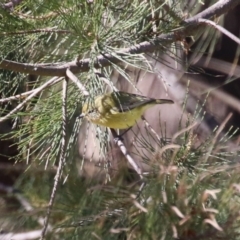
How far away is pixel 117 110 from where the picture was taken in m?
1.62

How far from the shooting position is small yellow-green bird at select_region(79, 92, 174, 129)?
5.08ft

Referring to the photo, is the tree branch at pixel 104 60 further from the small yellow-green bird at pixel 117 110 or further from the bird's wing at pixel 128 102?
the bird's wing at pixel 128 102

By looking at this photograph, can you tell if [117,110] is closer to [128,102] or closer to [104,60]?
[128,102]

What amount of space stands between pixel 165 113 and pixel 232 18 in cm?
41

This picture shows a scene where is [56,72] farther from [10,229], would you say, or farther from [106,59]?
[10,229]

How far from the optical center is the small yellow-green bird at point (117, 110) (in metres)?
1.55

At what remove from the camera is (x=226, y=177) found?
93 cm

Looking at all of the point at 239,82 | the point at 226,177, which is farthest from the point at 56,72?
the point at 239,82

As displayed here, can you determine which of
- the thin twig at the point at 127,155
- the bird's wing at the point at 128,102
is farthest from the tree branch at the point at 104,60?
the bird's wing at the point at 128,102

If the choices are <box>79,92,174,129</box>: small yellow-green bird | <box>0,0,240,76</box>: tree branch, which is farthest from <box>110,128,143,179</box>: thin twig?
<box>0,0,240,76</box>: tree branch

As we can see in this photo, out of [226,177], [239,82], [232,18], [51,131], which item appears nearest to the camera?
[226,177]

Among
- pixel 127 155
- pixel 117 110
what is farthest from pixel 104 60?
pixel 117 110

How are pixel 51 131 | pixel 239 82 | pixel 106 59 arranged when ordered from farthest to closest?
pixel 239 82 → pixel 51 131 → pixel 106 59

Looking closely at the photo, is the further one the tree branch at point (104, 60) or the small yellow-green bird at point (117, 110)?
the small yellow-green bird at point (117, 110)
